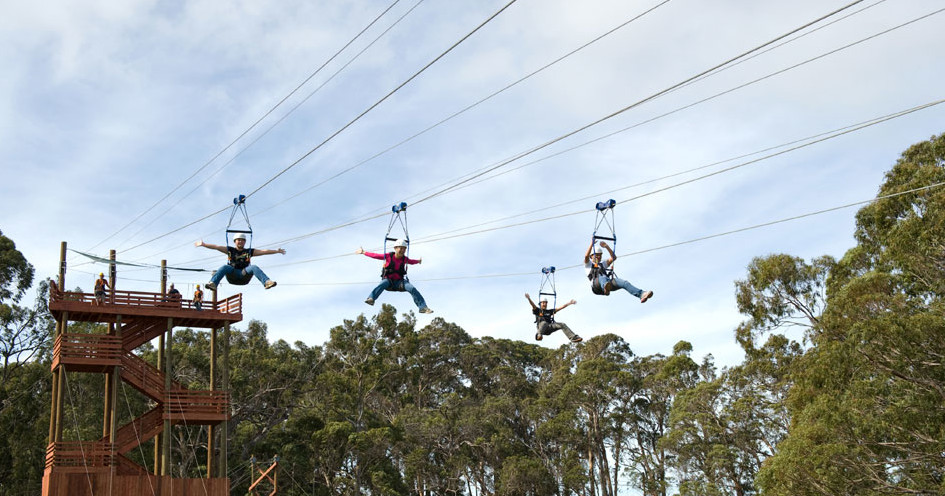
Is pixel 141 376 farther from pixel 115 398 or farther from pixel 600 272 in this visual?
pixel 600 272

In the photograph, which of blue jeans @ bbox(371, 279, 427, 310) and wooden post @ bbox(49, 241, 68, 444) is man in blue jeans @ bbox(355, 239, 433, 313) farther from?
wooden post @ bbox(49, 241, 68, 444)

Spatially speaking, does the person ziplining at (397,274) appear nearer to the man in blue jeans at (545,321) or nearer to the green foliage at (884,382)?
the man in blue jeans at (545,321)

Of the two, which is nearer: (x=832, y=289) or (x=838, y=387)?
(x=838, y=387)

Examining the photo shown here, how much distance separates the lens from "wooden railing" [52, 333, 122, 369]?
26.8 m

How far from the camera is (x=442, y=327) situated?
222 ft

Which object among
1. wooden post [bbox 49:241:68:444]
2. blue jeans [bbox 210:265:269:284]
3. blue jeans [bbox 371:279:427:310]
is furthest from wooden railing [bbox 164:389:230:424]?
blue jeans [bbox 371:279:427:310]

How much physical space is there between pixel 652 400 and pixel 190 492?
36.8m

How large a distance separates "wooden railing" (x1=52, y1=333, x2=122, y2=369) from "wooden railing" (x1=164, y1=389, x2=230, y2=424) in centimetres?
198

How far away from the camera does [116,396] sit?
1057 inches

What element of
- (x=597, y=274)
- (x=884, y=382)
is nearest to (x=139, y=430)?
(x=597, y=274)

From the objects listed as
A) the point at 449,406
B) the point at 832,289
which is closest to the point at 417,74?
the point at 832,289

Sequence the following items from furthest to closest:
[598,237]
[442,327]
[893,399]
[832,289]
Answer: [442,327], [832,289], [893,399], [598,237]

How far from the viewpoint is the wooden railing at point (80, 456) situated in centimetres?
2553

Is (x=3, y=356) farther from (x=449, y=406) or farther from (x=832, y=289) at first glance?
(x=832, y=289)
